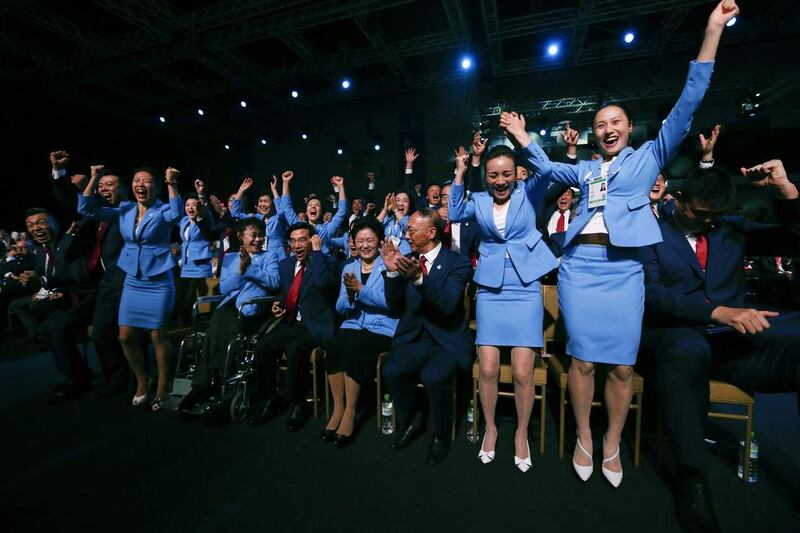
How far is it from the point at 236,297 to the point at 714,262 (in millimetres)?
3075

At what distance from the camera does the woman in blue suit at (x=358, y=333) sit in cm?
211

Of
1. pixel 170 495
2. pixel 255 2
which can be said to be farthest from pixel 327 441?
pixel 255 2

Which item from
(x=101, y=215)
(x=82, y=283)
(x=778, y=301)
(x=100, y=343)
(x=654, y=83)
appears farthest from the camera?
(x=654, y=83)

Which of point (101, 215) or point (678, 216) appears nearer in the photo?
point (678, 216)

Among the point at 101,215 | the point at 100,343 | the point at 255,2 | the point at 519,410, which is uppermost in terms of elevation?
the point at 255,2

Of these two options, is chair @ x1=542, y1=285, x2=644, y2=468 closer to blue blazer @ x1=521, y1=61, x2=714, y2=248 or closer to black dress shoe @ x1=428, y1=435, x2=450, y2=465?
black dress shoe @ x1=428, y1=435, x2=450, y2=465

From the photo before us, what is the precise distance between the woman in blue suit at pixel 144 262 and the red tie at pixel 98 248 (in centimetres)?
38

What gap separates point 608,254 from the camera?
1.61 m

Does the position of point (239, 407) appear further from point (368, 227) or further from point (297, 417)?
point (368, 227)

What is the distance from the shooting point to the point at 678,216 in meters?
1.80

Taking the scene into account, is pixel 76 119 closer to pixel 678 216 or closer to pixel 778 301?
pixel 678 216

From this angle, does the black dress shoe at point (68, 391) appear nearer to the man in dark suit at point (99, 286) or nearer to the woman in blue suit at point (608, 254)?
the man in dark suit at point (99, 286)

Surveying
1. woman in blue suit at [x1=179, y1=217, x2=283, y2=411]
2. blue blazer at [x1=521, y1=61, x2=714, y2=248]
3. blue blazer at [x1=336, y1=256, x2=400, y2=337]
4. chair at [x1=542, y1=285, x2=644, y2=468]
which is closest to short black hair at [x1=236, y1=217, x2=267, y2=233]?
woman in blue suit at [x1=179, y1=217, x2=283, y2=411]

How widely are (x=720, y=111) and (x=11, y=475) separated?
11.9 m
